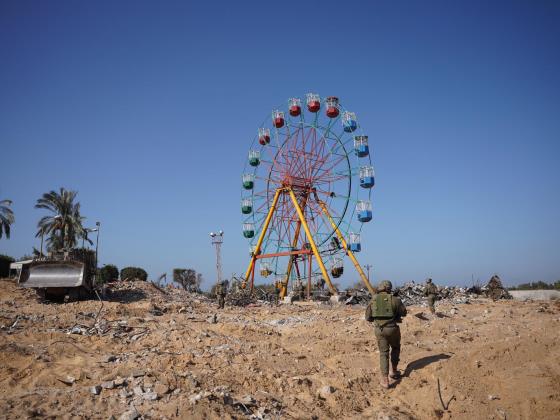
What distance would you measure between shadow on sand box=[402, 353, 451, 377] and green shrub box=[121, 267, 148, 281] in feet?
102

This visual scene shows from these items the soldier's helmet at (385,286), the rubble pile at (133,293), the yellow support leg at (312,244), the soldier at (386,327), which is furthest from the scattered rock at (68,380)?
the yellow support leg at (312,244)

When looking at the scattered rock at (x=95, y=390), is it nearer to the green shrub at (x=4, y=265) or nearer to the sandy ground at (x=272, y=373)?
the sandy ground at (x=272, y=373)

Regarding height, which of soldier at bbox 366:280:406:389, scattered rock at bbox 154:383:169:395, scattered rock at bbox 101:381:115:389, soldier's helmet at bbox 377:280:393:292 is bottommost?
scattered rock at bbox 154:383:169:395

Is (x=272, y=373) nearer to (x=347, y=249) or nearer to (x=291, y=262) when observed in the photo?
(x=347, y=249)

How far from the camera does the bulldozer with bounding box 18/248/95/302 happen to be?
17.5 m

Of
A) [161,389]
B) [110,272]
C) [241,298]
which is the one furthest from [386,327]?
[110,272]

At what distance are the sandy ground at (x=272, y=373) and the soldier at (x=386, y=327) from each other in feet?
0.92

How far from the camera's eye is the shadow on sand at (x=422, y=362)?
7.17 metres

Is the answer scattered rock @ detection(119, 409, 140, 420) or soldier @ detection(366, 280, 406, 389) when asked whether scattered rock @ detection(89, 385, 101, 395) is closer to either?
scattered rock @ detection(119, 409, 140, 420)

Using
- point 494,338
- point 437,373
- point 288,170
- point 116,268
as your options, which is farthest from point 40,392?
point 116,268

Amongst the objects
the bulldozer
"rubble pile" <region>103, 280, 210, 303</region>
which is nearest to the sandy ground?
the bulldozer

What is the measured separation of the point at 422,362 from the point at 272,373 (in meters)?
2.67

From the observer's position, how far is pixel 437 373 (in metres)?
6.80

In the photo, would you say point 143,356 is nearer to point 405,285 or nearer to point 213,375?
point 213,375
